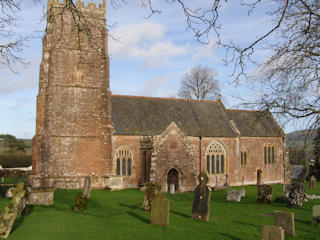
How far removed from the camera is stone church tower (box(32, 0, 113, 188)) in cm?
2300

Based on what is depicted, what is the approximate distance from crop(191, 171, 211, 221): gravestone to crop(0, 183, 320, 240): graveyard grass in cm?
33

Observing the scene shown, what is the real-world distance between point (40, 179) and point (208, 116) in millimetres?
16608

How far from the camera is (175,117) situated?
96.4ft

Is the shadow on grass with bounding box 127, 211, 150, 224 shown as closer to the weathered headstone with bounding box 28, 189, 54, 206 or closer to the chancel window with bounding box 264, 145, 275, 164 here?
the weathered headstone with bounding box 28, 189, 54, 206

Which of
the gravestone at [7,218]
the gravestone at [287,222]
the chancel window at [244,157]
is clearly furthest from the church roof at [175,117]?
the gravestone at [7,218]

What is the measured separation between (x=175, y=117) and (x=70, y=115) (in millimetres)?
9833

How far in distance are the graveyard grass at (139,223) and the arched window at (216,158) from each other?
12564 mm

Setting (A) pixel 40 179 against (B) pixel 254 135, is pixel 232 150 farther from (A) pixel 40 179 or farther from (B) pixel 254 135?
(A) pixel 40 179

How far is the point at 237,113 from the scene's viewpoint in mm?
33844

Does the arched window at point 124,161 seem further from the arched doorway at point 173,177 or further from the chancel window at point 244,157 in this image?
the chancel window at point 244,157

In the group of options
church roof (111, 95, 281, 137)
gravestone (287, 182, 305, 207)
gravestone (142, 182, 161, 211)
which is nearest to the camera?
gravestone (142, 182, 161, 211)

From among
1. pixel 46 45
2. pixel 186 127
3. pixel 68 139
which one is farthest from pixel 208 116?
pixel 46 45

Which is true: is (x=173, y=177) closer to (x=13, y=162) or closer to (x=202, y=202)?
(x=202, y=202)

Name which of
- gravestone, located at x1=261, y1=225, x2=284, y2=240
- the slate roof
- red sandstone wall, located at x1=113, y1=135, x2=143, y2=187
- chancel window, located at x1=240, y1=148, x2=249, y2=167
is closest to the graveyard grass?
gravestone, located at x1=261, y1=225, x2=284, y2=240
